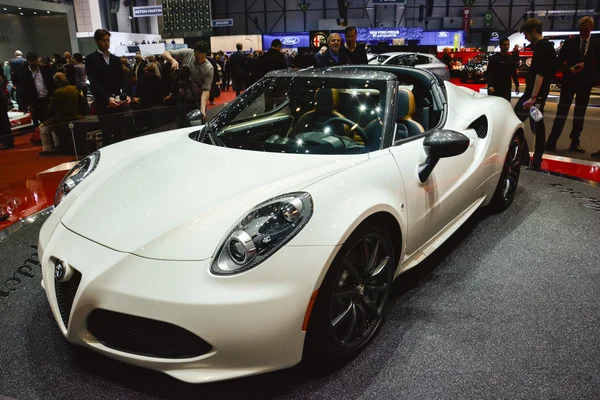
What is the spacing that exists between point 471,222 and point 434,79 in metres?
1.16

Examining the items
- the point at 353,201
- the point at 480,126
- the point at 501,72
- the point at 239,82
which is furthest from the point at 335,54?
the point at 239,82

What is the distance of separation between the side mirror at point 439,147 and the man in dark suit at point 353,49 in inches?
161

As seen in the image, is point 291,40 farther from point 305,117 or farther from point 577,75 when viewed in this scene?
point 305,117

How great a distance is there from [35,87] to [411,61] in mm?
8395

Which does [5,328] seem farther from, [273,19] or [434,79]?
[273,19]

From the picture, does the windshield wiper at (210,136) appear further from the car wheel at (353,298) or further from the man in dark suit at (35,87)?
the man in dark suit at (35,87)

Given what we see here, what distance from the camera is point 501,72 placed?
687 centimetres

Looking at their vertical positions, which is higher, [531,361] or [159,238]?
[159,238]

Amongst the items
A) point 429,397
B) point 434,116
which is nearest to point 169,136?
point 434,116

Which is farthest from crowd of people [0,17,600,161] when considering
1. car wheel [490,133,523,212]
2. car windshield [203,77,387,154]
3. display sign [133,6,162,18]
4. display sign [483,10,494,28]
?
display sign [483,10,494,28]

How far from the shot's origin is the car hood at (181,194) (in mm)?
1707

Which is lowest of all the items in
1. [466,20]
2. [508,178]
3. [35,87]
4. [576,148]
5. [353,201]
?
[576,148]

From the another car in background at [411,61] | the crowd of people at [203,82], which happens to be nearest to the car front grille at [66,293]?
the crowd of people at [203,82]

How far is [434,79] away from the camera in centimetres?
320
